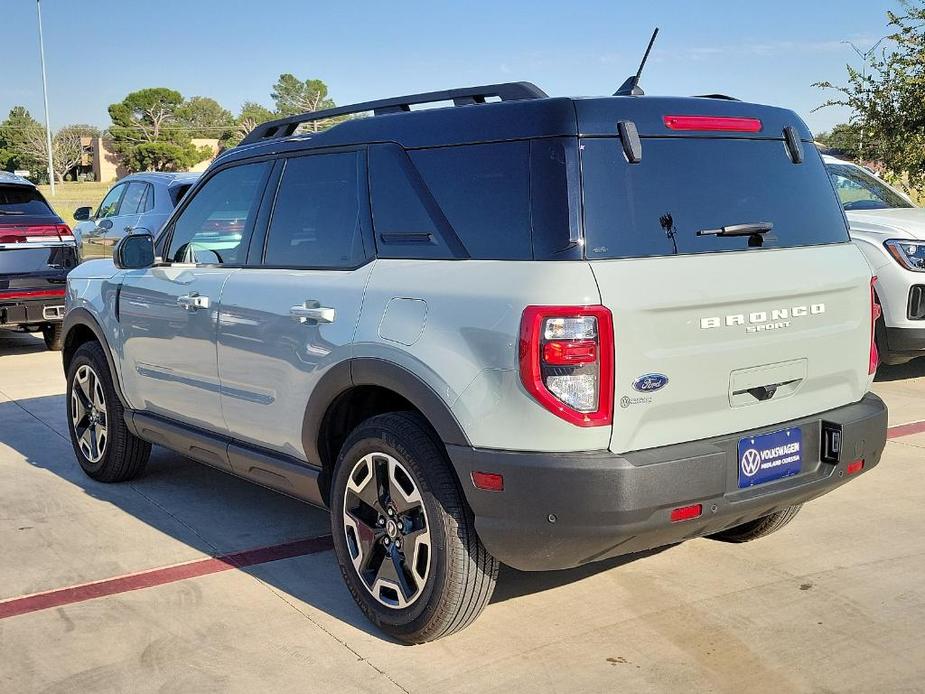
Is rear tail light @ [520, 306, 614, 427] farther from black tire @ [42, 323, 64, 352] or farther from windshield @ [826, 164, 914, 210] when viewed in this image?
black tire @ [42, 323, 64, 352]

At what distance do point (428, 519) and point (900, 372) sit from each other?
6.73 meters

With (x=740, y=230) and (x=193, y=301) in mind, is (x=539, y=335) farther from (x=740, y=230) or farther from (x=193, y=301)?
(x=193, y=301)

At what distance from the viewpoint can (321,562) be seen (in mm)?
4633

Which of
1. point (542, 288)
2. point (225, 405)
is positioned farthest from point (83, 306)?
point (542, 288)

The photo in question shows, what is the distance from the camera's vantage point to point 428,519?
11.6 ft

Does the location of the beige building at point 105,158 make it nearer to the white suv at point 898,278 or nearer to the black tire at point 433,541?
the white suv at point 898,278

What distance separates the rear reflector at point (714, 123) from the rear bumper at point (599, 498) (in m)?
1.06

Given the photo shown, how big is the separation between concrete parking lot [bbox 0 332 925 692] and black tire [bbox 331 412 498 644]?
12cm

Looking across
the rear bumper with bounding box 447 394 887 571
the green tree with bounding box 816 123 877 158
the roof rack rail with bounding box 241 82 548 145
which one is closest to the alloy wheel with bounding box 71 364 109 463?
the roof rack rail with bounding box 241 82 548 145

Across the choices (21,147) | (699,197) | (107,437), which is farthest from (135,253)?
(21,147)

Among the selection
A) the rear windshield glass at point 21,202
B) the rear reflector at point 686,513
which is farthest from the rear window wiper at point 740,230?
the rear windshield glass at point 21,202

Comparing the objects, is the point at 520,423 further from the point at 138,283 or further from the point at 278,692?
the point at 138,283

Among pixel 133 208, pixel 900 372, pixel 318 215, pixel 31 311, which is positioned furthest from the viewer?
pixel 133 208

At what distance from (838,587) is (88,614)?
2.96 m
